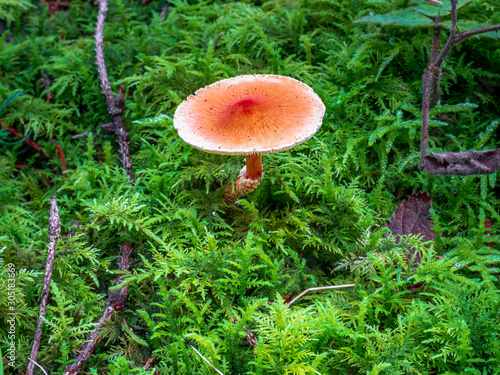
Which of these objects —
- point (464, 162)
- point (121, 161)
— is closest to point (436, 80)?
point (464, 162)

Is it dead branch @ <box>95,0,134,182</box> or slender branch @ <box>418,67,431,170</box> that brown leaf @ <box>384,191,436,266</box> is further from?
dead branch @ <box>95,0,134,182</box>

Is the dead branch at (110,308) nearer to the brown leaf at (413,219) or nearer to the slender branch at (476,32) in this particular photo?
the brown leaf at (413,219)

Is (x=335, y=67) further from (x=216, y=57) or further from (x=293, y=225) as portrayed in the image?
(x=293, y=225)

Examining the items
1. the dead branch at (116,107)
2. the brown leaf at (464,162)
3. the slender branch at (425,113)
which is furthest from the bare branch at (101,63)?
the brown leaf at (464,162)

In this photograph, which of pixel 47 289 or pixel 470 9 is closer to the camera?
pixel 47 289

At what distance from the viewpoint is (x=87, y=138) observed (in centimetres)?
279

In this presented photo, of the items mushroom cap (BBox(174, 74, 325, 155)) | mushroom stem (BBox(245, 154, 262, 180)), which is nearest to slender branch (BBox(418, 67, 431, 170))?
mushroom cap (BBox(174, 74, 325, 155))

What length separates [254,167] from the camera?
215 cm

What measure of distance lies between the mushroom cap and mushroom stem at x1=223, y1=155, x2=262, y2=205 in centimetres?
26

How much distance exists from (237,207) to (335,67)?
4.13ft

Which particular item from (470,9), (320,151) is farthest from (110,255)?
(470,9)

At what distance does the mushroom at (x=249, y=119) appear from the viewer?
1809mm

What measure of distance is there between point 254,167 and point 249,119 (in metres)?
0.32

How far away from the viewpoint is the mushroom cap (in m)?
1.80
